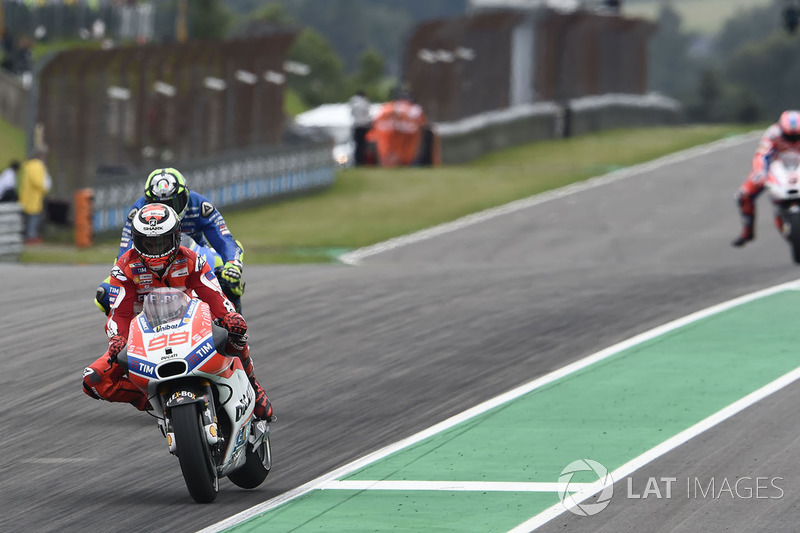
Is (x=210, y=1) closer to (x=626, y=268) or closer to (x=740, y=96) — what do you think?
(x=740, y=96)

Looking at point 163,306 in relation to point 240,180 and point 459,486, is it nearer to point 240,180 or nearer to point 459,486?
point 459,486

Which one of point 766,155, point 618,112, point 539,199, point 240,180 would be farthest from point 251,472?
point 618,112

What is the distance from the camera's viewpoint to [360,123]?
36.1 meters

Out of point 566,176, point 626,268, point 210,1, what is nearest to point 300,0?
point 210,1

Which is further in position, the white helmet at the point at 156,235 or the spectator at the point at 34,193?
Result: the spectator at the point at 34,193

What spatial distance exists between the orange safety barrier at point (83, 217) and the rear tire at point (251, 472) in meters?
16.4

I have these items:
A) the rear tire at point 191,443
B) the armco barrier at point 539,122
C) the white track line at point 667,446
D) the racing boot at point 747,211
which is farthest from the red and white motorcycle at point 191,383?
the armco barrier at point 539,122

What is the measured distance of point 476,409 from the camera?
11.1m

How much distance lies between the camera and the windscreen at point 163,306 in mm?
8195

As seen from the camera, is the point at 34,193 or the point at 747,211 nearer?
the point at 747,211

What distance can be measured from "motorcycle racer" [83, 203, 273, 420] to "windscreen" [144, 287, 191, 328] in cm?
20

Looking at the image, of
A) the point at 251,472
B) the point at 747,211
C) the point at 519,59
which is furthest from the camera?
Answer: the point at 519,59

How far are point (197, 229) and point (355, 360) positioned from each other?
2791 millimetres

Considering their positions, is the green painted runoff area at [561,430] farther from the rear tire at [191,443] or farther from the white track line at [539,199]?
the white track line at [539,199]
